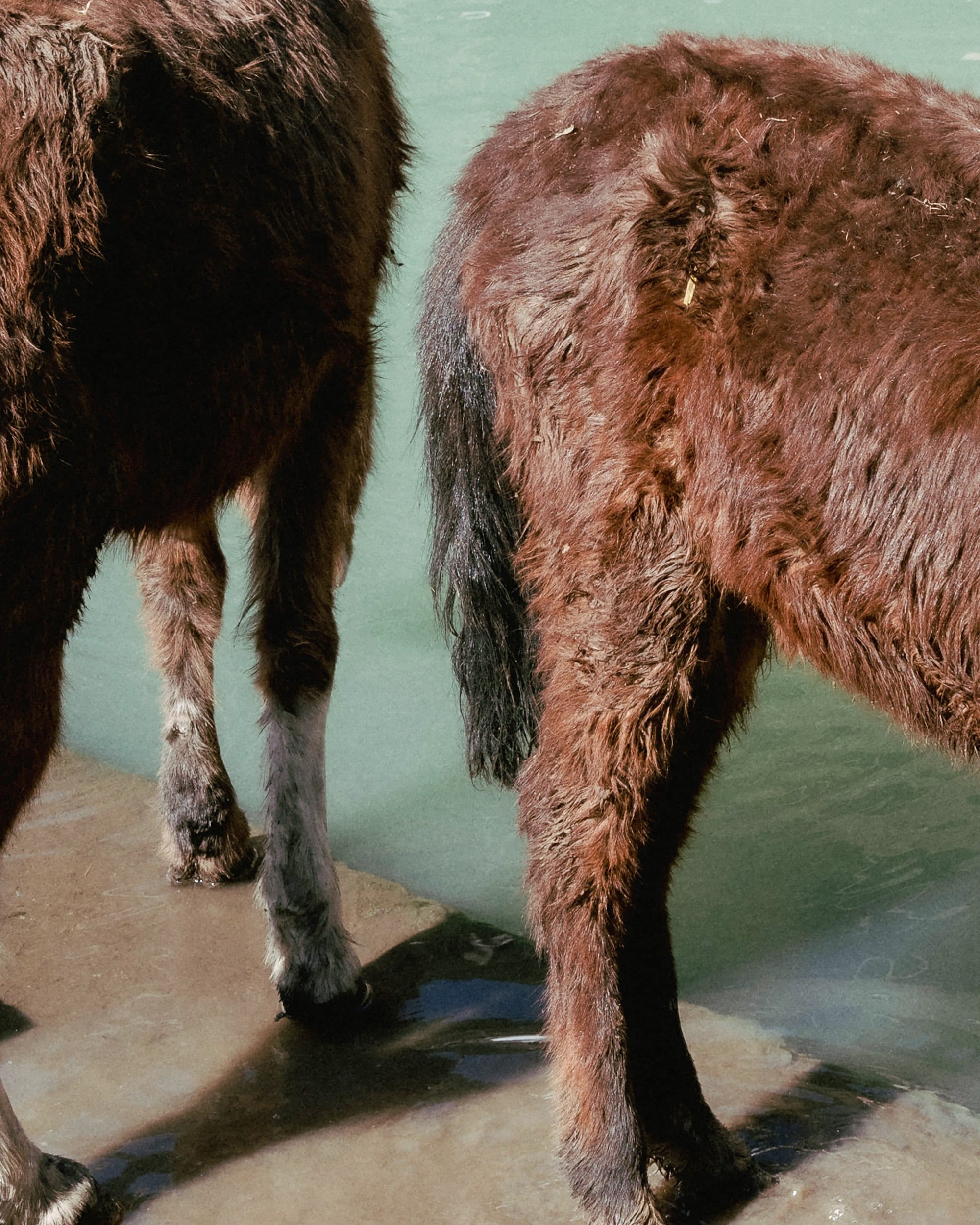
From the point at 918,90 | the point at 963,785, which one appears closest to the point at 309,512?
the point at 918,90

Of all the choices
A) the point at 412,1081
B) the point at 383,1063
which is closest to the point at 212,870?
the point at 383,1063

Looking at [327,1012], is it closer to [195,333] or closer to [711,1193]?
[711,1193]

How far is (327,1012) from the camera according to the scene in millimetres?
3209

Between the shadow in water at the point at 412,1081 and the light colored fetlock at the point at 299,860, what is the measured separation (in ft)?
0.58

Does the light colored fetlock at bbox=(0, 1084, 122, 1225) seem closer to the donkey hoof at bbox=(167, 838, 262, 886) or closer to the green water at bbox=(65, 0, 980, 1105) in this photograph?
the donkey hoof at bbox=(167, 838, 262, 886)

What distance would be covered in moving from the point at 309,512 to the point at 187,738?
915 mm

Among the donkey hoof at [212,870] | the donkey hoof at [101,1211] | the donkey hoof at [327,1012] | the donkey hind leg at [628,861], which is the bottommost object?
the donkey hoof at [212,870]

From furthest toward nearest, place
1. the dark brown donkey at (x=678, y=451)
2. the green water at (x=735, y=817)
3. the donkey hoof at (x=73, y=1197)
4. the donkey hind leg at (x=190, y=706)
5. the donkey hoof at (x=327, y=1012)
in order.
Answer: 1. the donkey hind leg at (x=190, y=706)
2. the green water at (x=735, y=817)
3. the donkey hoof at (x=327, y=1012)
4. the donkey hoof at (x=73, y=1197)
5. the dark brown donkey at (x=678, y=451)

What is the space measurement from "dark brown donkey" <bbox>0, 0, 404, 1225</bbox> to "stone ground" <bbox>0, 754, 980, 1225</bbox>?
0.64 feet

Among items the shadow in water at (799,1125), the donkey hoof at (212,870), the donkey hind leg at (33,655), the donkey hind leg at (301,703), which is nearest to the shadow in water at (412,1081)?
the shadow in water at (799,1125)

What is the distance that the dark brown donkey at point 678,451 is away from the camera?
2.03 m

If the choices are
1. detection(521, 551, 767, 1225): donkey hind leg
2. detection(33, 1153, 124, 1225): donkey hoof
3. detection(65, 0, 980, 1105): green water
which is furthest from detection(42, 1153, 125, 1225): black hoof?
detection(65, 0, 980, 1105): green water

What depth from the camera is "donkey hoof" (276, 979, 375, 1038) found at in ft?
10.5

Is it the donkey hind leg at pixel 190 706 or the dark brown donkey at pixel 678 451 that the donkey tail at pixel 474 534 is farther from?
the donkey hind leg at pixel 190 706
